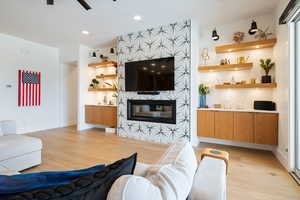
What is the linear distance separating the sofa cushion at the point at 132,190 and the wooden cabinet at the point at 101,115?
3.97 m

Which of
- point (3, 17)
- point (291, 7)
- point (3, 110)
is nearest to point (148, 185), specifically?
point (291, 7)

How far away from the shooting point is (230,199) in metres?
1.63

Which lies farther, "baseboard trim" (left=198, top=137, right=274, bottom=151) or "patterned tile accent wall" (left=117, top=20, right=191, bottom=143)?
"patterned tile accent wall" (left=117, top=20, right=191, bottom=143)

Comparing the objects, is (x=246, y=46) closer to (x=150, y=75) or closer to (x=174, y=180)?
(x=150, y=75)

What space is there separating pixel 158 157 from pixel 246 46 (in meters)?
2.95

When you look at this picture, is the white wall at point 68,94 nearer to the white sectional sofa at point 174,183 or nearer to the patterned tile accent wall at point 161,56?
the patterned tile accent wall at point 161,56

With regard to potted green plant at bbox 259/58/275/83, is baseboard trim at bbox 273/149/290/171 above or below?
below

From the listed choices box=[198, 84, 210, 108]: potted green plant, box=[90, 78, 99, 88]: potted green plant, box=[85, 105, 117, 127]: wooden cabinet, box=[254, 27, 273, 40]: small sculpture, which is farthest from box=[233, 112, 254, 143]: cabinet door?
box=[90, 78, 99, 88]: potted green plant

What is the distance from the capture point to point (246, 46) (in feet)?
10.1

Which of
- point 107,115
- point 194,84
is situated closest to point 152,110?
point 194,84

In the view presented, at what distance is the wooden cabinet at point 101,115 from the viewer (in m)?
4.44

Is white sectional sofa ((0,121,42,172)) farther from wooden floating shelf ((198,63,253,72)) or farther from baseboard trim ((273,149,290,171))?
baseboard trim ((273,149,290,171))

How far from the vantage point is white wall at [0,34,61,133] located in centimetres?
399

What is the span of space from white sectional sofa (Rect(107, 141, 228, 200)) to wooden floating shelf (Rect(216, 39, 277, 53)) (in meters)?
2.92
